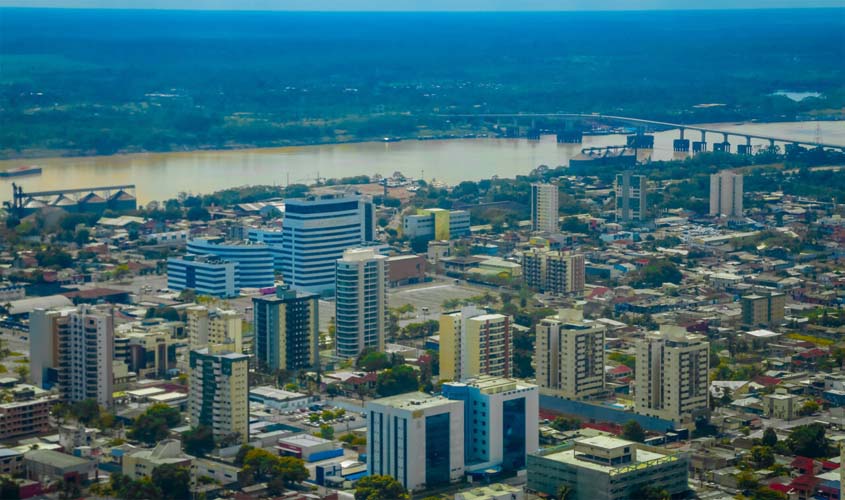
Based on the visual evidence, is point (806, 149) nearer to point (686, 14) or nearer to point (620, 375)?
point (620, 375)

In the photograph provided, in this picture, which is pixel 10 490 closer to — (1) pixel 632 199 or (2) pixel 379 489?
(2) pixel 379 489

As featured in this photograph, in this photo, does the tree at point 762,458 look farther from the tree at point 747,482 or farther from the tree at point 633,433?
the tree at point 633,433

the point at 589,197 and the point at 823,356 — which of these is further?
the point at 589,197

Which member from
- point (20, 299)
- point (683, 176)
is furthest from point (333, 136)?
point (20, 299)

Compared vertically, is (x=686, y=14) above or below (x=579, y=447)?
above

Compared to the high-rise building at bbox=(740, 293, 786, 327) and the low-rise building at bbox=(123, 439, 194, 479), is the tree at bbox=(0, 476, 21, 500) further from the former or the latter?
the high-rise building at bbox=(740, 293, 786, 327)

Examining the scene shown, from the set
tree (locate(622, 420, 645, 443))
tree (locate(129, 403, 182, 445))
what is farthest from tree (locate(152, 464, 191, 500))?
tree (locate(622, 420, 645, 443))

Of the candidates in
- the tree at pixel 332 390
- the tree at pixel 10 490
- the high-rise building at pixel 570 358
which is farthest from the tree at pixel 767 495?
the tree at pixel 10 490
